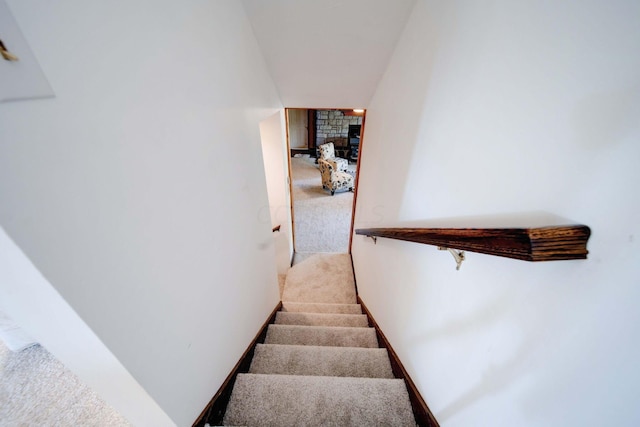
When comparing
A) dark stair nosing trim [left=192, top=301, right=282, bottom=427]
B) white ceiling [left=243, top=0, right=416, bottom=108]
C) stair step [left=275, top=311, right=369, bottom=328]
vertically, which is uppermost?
white ceiling [left=243, top=0, right=416, bottom=108]

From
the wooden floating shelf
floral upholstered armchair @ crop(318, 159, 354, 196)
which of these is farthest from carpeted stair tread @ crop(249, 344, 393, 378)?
floral upholstered armchair @ crop(318, 159, 354, 196)

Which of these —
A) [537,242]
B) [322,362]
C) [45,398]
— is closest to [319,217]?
[322,362]

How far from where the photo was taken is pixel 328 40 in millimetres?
1702

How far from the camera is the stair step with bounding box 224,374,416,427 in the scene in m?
0.99

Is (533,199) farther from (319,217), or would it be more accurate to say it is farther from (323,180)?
(323,180)

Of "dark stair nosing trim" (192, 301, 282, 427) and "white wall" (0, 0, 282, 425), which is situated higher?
"white wall" (0, 0, 282, 425)

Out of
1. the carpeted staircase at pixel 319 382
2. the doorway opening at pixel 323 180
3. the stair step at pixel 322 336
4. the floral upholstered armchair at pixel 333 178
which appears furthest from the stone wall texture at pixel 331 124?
the stair step at pixel 322 336

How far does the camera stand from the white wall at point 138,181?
1.25 ft

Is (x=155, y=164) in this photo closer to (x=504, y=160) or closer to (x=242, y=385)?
(x=504, y=160)

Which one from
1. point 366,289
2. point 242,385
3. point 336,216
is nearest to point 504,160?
point 242,385

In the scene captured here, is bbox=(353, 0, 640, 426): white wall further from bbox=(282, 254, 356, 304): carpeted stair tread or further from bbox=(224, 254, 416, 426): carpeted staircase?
bbox=(282, 254, 356, 304): carpeted stair tread

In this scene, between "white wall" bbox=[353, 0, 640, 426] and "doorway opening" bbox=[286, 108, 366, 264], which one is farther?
"doorway opening" bbox=[286, 108, 366, 264]

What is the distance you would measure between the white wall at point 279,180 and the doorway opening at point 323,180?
0.76ft

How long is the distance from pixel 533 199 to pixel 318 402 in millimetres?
1176
